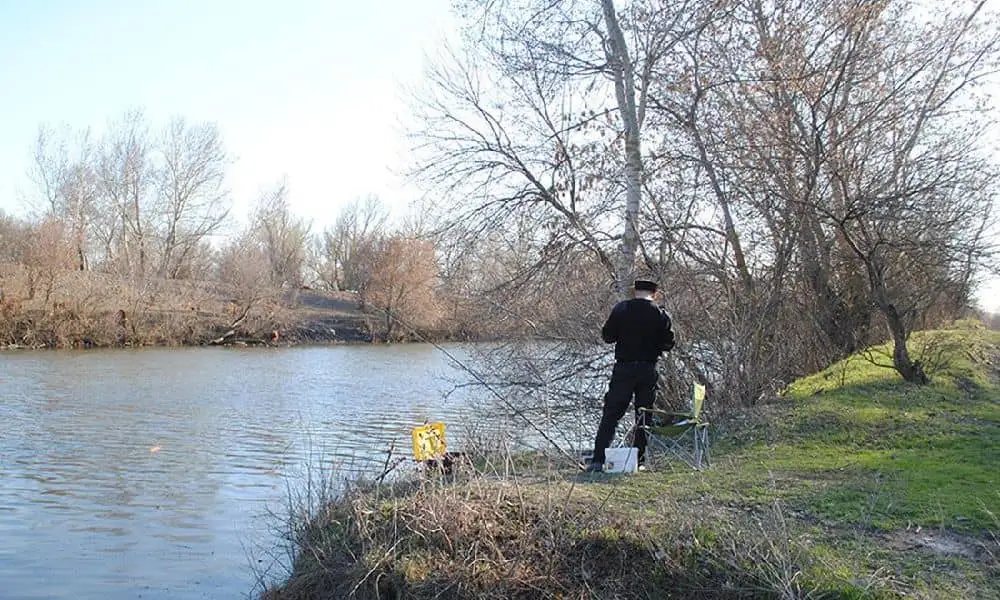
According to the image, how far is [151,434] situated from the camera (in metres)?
15.7

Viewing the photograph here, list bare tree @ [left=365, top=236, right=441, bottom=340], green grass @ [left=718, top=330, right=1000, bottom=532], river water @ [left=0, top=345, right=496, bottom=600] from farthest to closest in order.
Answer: bare tree @ [left=365, top=236, right=441, bottom=340] → river water @ [left=0, top=345, right=496, bottom=600] → green grass @ [left=718, top=330, right=1000, bottom=532]

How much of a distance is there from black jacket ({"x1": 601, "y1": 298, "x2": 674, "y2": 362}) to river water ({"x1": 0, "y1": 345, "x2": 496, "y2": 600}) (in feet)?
10.5

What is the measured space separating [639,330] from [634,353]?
10.0 inches

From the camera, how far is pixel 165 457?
44.7 feet

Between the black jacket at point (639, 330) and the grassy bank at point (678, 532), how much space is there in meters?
1.17

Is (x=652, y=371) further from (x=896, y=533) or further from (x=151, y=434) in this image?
(x=151, y=434)

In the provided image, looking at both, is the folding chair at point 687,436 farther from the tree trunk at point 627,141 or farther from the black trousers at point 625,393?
the tree trunk at point 627,141

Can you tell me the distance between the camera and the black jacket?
328 inches

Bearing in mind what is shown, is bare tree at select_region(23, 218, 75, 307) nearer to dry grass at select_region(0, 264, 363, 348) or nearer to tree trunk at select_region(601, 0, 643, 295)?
dry grass at select_region(0, 264, 363, 348)

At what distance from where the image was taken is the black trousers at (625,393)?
8.40 metres

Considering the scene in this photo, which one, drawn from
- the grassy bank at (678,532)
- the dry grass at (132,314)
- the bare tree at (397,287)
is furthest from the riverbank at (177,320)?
the grassy bank at (678,532)

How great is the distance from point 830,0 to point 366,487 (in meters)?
9.15

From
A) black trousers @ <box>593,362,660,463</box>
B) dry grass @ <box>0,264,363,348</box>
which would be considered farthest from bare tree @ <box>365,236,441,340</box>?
black trousers @ <box>593,362,660,463</box>

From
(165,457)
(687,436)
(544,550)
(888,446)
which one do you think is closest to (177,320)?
(165,457)
